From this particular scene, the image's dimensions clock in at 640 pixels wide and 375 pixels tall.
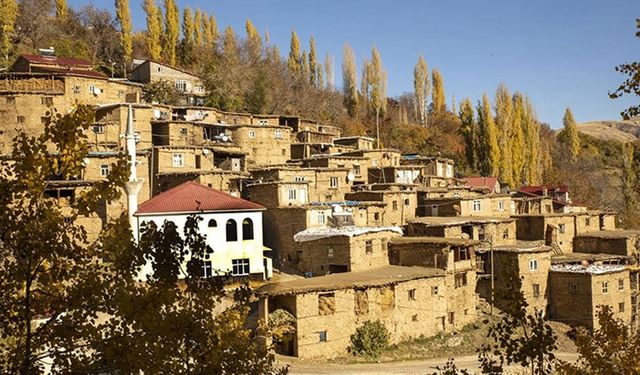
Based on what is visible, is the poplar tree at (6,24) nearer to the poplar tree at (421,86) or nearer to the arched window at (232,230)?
the arched window at (232,230)

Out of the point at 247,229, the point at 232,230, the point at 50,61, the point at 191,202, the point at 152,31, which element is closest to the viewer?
the point at 191,202

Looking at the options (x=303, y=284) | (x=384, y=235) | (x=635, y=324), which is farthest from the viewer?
(x=635, y=324)

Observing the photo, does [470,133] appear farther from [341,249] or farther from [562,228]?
[341,249]

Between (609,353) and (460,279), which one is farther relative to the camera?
(460,279)

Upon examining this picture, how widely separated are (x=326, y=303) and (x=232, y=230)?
7.85 metres

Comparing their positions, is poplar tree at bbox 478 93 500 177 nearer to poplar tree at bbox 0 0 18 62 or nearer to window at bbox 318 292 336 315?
window at bbox 318 292 336 315

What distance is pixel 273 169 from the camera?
123ft

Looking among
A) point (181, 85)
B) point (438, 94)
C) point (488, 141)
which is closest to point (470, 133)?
point (488, 141)

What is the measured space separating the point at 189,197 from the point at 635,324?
89.9ft

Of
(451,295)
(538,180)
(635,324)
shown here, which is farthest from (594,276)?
(538,180)

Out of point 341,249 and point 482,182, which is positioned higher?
point 482,182

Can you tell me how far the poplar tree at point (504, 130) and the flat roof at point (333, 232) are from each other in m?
36.9

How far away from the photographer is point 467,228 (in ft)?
119

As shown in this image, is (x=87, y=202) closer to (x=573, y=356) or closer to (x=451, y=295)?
(x=451, y=295)
